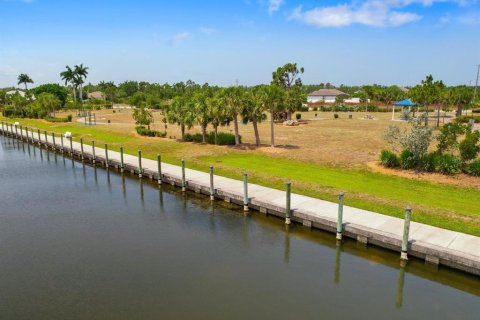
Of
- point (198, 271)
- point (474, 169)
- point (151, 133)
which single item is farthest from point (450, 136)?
point (151, 133)

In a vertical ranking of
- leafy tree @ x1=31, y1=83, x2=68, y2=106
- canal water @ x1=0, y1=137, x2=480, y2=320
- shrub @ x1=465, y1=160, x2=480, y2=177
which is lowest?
canal water @ x1=0, y1=137, x2=480, y2=320

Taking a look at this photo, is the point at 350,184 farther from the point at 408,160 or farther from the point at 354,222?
the point at 354,222

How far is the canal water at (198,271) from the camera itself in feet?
38.9

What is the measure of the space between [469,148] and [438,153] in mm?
1843

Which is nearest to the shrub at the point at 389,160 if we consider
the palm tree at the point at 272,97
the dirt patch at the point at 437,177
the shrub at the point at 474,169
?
the dirt patch at the point at 437,177

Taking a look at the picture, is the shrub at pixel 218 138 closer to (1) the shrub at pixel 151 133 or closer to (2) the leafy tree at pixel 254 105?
(2) the leafy tree at pixel 254 105

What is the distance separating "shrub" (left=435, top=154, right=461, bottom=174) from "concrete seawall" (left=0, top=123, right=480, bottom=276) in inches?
367

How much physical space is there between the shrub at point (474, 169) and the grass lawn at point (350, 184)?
2600mm

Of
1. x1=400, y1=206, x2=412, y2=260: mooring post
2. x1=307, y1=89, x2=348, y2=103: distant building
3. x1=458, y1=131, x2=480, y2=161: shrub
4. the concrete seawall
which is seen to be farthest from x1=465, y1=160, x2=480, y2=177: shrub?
x1=307, y1=89, x2=348, y2=103: distant building

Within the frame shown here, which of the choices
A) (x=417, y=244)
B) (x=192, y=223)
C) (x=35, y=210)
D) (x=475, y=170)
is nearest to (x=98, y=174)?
(x=35, y=210)

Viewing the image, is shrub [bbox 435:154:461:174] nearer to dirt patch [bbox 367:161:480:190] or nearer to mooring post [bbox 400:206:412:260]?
dirt patch [bbox 367:161:480:190]

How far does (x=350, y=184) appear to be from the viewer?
73.1ft

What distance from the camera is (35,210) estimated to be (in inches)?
839

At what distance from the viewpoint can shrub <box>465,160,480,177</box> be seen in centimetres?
2283
